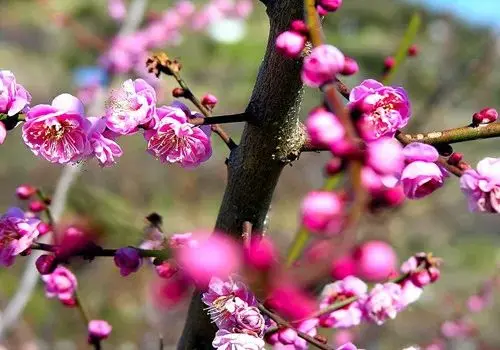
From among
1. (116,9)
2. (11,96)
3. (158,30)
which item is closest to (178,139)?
(11,96)

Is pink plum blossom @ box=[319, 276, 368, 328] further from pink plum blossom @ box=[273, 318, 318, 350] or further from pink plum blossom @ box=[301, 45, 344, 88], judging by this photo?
pink plum blossom @ box=[301, 45, 344, 88]

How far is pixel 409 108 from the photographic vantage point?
65 centimetres

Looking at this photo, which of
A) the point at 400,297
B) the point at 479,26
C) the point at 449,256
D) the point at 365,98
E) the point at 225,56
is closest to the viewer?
the point at 365,98

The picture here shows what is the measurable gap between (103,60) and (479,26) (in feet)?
29.2

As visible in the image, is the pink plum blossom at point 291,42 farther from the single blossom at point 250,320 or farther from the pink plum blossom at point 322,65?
the single blossom at point 250,320

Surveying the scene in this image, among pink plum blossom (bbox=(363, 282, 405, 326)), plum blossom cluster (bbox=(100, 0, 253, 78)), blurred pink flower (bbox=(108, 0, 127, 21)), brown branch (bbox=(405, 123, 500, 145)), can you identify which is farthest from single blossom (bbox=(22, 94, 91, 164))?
blurred pink flower (bbox=(108, 0, 127, 21))

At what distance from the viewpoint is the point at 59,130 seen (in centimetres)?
66

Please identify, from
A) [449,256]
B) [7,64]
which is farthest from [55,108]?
[7,64]

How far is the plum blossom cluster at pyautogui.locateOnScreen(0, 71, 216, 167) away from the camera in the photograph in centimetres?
65

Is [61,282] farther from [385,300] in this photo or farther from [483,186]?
[483,186]

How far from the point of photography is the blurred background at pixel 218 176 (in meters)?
3.78

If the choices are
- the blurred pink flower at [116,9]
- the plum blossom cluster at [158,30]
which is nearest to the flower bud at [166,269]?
the plum blossom cluster at [158,30]

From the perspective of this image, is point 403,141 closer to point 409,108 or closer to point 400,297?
point 409,108

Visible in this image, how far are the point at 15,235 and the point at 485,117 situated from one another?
0.51m
